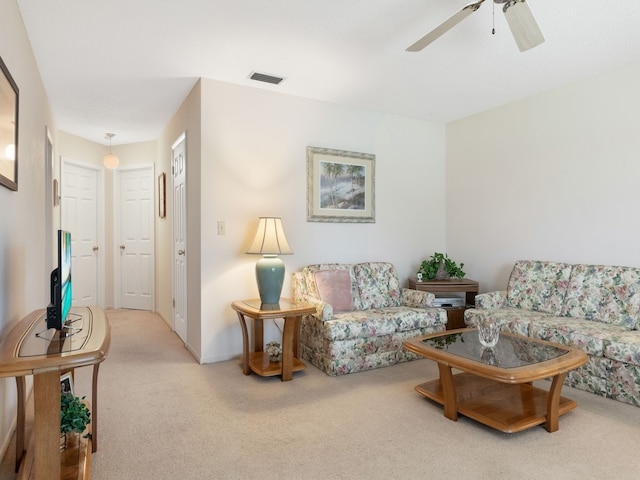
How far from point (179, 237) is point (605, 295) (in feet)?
12.7

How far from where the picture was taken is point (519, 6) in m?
2.00

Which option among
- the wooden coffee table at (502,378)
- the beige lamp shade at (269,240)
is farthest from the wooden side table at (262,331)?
the wooden coffee table at (502,378)

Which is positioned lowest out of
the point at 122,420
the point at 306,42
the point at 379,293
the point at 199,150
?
the point at 122,420

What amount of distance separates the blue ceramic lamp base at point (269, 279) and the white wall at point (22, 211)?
1523 mm

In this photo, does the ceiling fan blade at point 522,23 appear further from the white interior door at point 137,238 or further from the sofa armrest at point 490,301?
the white interior door at point 137,238

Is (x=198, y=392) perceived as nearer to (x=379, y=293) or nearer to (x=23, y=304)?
(x=23, y=304)

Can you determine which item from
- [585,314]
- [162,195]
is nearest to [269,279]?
[585,314]

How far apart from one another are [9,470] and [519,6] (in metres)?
3.28

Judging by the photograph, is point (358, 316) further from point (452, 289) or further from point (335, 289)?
point (452, 289)

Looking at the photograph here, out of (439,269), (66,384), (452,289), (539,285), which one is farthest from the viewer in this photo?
(439,269)

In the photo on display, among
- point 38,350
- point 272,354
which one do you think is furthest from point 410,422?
point 38,350

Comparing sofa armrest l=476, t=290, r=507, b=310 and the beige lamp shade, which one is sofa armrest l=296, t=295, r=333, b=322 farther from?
sofa armrest l=476, t=290, r=507, b=310

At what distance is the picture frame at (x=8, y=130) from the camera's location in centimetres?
190

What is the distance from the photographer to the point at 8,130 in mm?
2033
